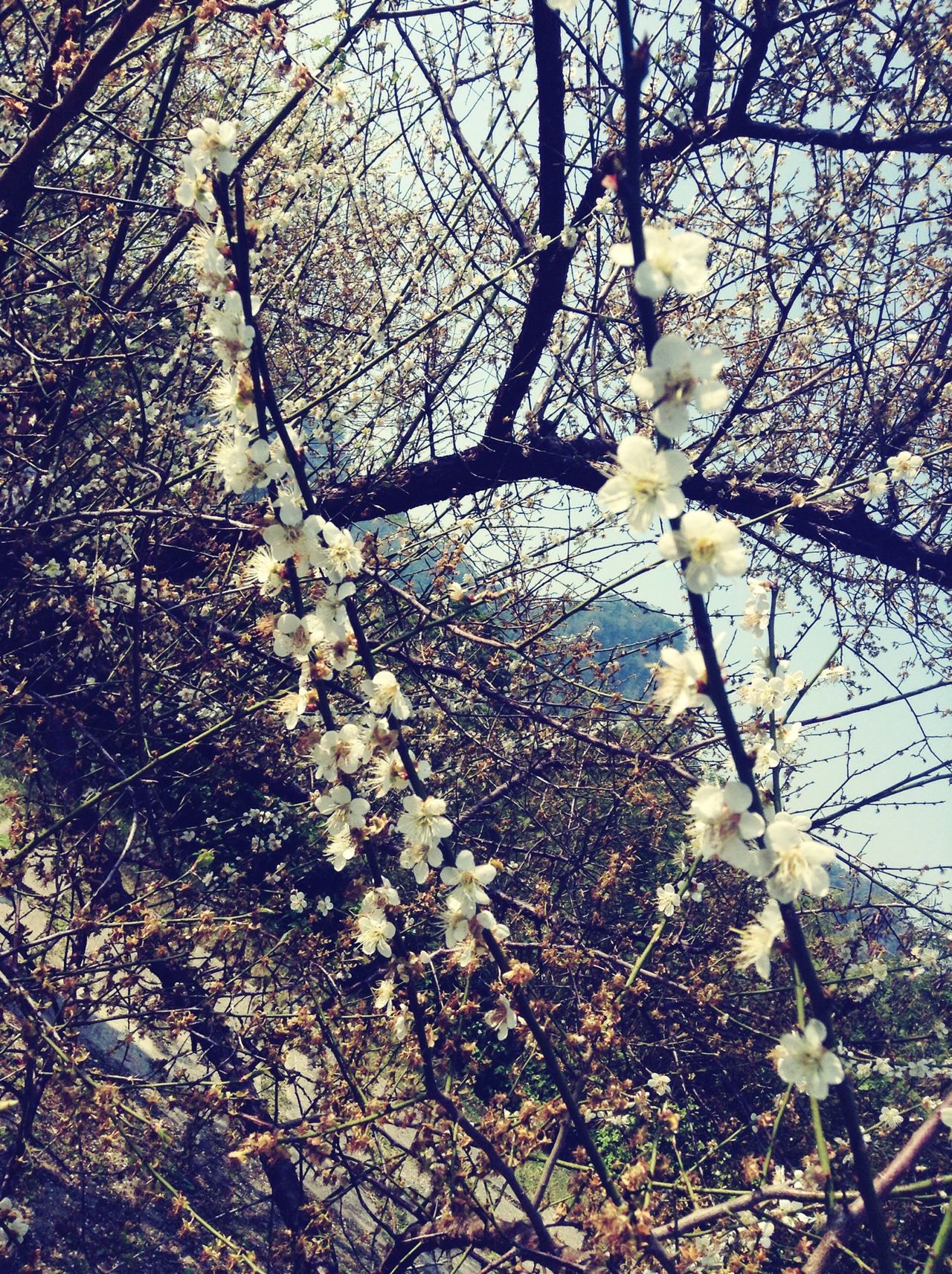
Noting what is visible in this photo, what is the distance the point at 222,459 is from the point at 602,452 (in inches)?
125

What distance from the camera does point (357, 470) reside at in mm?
4273

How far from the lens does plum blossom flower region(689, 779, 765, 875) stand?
3.74 feet

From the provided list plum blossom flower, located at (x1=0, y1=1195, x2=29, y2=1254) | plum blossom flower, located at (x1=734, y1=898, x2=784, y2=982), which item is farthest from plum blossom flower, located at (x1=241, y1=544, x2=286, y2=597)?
plum blossom flower, located at (x1=0, y1=1195, x2=29, y2=1254)

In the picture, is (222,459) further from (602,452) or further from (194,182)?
(602,452)

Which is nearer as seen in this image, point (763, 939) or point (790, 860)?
point (790, 860)

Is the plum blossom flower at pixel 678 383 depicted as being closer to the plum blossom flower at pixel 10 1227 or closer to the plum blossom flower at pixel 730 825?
the plum blossom flower at pixel 730 825

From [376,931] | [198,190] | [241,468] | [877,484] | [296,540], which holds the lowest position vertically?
[376,931]

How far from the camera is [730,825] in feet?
3.87

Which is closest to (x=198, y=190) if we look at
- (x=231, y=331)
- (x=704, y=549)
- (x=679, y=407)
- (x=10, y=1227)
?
(x=231, y=331)

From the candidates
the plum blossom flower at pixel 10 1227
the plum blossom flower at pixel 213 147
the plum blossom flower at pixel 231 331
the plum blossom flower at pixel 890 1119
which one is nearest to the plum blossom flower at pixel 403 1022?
the plum blossom flower at pixel 231 331

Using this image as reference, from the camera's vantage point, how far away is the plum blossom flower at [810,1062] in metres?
1.25

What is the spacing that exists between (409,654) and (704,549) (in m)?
2.70

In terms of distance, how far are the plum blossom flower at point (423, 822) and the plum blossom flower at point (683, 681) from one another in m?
0.64

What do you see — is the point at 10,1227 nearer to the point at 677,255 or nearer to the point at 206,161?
the point at 206,161
